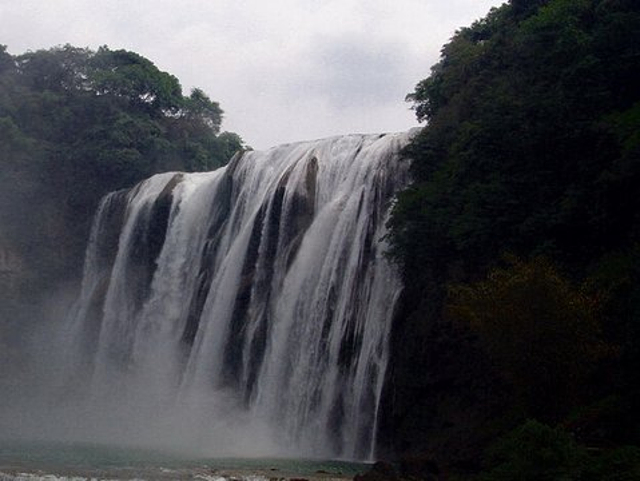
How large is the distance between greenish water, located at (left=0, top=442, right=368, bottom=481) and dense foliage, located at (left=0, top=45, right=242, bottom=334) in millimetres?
21126

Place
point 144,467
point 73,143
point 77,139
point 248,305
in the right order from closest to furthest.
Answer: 1. point 144,467
2. point 248,305
3. point 73,143
4. point 77,139

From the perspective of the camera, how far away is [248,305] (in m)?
33.9

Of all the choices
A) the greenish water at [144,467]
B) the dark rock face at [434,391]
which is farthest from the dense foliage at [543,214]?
the greenish water at [144,467]

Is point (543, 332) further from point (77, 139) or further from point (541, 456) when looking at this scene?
point (77, 139)

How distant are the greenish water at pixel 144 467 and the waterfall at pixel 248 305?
271 centimetres

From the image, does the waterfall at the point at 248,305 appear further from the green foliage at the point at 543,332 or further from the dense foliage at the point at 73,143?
the green foliage at the point at 543,332

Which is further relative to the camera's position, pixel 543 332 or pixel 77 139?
pixel 77 139

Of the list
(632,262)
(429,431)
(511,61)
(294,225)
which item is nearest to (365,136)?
(294,225)

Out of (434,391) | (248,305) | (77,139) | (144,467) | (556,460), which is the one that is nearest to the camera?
(556,460)

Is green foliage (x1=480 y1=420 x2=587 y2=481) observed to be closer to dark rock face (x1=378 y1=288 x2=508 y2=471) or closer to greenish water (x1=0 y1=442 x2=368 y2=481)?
greenish water (x1=0 y1=442 x2=368 y2=481)

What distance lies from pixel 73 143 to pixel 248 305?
73.9 feet

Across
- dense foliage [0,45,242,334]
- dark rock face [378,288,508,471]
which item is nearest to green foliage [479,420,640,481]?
dark rock face [378,288,508,471]

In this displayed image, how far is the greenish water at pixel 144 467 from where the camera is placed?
66.3 ft

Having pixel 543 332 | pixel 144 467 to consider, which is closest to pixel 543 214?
pixel 543 332
